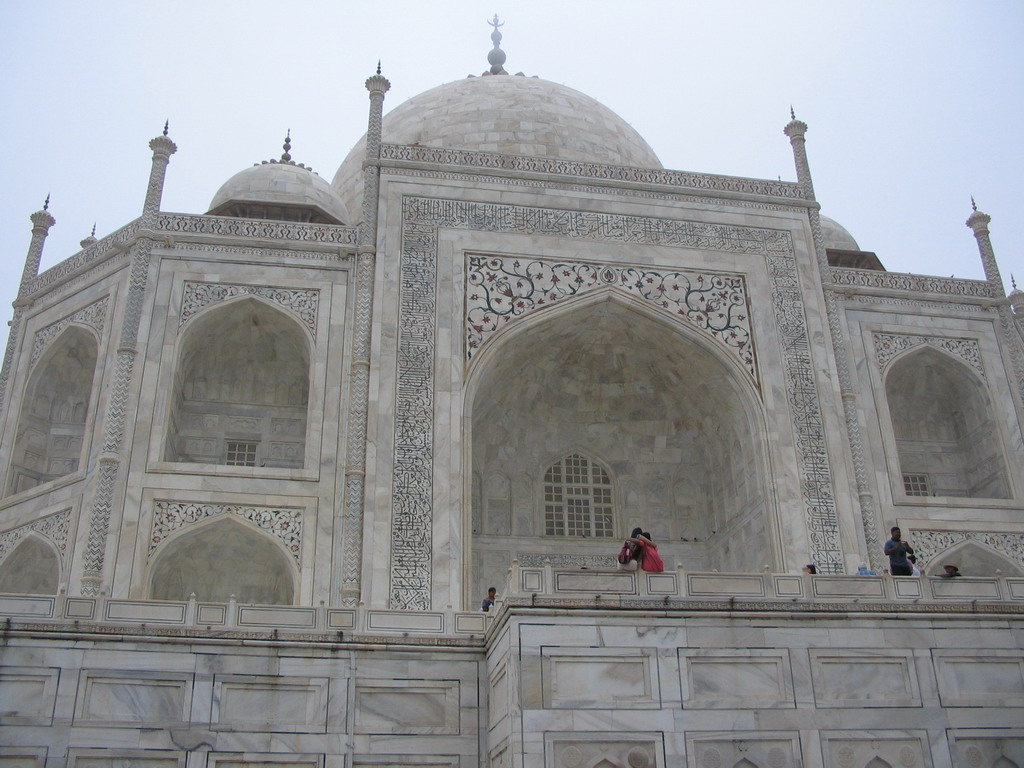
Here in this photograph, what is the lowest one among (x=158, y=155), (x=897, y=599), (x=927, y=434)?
(x=897, y=599)

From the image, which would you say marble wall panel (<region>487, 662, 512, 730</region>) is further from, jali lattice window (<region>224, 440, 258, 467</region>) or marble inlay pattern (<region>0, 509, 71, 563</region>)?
jali lattice window (<region>224, 440, 258, 467</region>)

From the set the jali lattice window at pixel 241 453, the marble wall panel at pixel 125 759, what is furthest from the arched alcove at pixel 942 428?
the marble wall panel at pixel 125 759

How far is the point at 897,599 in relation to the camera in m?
9.74

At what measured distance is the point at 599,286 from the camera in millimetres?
15031

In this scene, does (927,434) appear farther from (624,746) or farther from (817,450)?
(624,746)

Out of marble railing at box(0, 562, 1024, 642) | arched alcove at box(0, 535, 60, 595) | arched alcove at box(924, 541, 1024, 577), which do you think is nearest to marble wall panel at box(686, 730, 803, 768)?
marble railing at box(0, 562, 1024, 642)

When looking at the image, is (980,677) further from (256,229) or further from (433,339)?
(256,229)

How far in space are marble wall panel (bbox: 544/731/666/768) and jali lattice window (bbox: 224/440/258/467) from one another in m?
7.32

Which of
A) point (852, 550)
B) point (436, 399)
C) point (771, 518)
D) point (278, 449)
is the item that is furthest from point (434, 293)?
point (852, 550)

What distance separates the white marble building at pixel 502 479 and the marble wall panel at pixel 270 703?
27mm

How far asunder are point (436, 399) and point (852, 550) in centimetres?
553

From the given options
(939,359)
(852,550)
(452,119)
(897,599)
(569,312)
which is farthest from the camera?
(452,119)

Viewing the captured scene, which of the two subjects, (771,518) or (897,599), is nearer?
(897,599)

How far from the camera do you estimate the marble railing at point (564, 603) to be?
9391 mm
